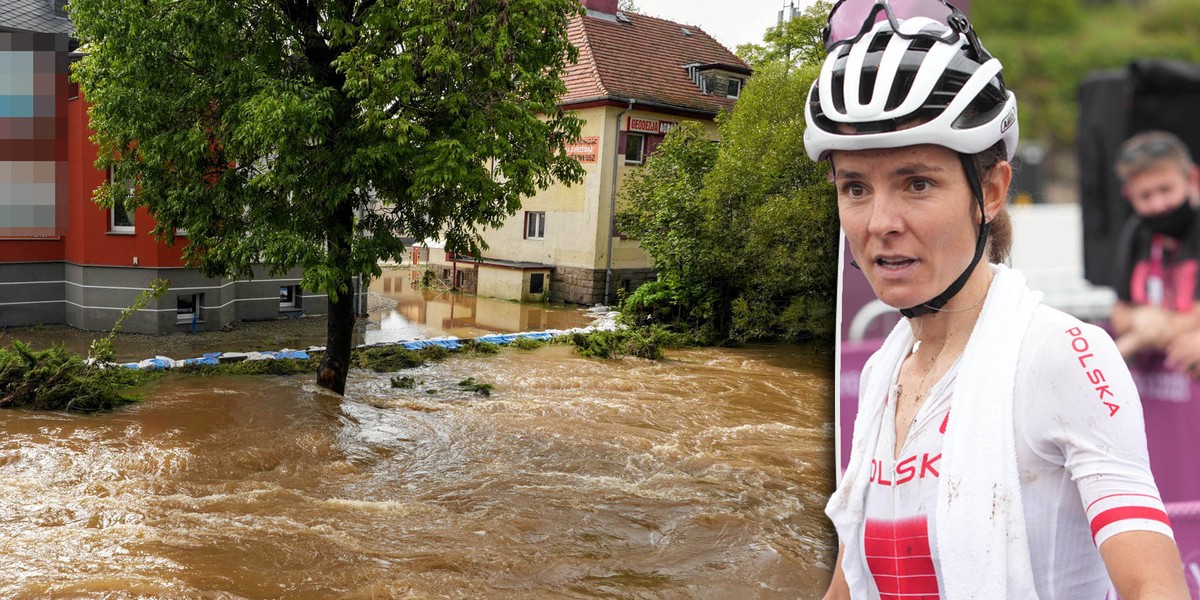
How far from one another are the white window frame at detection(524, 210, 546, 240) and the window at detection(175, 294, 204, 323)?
13.4 m

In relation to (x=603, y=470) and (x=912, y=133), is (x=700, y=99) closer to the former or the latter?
(x=603, y=470)

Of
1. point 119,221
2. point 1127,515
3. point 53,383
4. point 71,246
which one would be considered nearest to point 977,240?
point 1127,515

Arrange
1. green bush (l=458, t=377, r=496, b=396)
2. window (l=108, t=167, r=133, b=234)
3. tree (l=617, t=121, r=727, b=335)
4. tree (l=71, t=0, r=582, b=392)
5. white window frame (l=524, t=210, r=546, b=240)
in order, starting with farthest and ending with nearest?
white window frame (l=524, t=210, r=546, b=240)
tree (l=617, t=121, r=727, b=335)
window (l=108, t=167, r=133, b=234)
green bush (l=458, t=377, r=496, b=396)
tree (l=71, t=0, r=582, b=392)

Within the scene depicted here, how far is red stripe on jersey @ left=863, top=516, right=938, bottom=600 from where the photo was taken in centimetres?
187

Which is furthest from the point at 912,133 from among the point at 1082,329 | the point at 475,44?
the point at 475,44

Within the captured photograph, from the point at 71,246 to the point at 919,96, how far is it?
21.1 meters

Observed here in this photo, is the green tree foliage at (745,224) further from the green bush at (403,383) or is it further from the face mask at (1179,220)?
the face mask at (1179,220)

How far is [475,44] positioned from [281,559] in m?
6.50

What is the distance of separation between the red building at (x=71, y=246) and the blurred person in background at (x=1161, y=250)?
18.6 metres

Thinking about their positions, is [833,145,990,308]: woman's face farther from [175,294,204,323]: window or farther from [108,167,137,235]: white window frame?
[175,294,204,323]: window

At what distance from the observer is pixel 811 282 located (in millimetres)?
19578

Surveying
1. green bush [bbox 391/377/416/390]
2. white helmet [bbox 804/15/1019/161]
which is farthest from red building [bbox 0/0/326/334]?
white helmet [bbox 804/15/1019/161]

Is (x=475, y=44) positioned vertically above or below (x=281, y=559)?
above

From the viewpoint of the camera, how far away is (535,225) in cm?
3189
